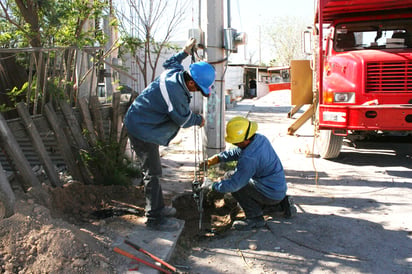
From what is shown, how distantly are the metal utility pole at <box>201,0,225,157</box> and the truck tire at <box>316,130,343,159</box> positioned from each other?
2.49 metres

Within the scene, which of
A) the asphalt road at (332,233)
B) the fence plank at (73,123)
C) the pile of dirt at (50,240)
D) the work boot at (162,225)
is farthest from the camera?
the fence plank at (73,123)

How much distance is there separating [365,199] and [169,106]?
10.3 feet

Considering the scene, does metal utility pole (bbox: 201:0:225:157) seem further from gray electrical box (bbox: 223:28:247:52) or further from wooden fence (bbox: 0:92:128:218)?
wooden fence (bbox: 0:92:128:218)

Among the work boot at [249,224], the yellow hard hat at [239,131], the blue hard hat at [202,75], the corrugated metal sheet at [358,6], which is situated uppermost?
the corrugated metal sheet at [358,6]

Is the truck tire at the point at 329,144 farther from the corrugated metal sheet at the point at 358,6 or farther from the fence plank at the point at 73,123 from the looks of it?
the fence plank at the point at 73,123

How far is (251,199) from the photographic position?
416 cm

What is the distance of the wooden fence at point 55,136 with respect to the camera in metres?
3.76

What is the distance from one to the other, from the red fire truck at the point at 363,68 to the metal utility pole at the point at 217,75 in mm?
1974

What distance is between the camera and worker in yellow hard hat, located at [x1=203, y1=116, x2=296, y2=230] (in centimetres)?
389

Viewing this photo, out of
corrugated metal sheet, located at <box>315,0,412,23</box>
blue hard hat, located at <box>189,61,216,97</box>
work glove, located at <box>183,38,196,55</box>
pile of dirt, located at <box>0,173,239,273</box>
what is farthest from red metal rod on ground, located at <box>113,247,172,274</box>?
corrugated metal sheet, located at <box>315,0,412,23</box>

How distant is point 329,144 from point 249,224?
3624mm

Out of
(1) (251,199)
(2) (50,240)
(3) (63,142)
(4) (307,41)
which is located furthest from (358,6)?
(2) (50,240)

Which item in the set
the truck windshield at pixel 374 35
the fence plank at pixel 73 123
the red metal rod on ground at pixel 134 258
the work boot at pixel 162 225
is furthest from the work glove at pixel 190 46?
the truck windshield at pixel 374 35

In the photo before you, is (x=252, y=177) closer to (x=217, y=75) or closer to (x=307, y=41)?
(x=217, y=75)
